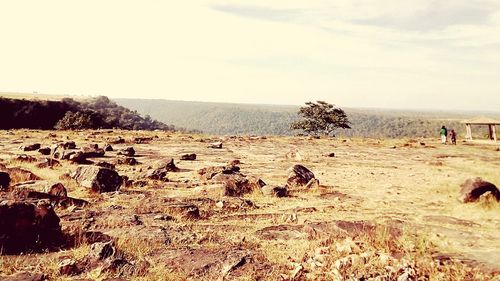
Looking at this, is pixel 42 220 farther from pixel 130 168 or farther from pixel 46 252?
pixel 130 168

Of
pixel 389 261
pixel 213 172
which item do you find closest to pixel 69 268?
pixel 389 261

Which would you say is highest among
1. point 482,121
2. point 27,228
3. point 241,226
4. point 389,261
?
point 482,121

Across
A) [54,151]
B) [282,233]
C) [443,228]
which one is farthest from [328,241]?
[54,151]

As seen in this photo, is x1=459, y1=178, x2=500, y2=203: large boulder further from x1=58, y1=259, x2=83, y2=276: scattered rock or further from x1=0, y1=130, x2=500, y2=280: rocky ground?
x1=58, y1=259, x2=83, y2=276: scattered rock

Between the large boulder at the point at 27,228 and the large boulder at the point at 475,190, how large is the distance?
1130 centimetres

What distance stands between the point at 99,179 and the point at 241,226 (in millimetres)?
6064

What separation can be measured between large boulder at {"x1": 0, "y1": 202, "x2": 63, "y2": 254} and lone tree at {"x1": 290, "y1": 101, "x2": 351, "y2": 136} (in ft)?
205

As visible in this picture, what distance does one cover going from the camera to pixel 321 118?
227ft

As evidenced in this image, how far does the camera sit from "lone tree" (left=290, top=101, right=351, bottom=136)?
68.2 meters

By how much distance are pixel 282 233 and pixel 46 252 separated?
4612mm

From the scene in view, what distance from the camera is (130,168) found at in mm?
19312

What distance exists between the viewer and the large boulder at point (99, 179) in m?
13.4

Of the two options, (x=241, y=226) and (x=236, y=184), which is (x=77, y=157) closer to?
(x=236, y=184)

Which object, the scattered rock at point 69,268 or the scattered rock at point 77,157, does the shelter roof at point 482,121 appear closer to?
the scattered rock at point 77,157
